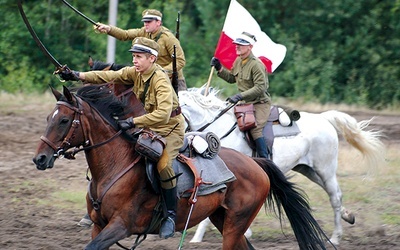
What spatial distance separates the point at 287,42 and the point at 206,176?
18962 mm

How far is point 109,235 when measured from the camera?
290 inches

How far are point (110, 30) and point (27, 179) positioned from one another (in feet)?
12.3

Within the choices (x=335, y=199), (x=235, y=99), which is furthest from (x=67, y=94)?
(x=335, y=199)

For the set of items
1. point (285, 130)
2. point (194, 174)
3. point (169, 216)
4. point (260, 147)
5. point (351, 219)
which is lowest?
point (351, 219)

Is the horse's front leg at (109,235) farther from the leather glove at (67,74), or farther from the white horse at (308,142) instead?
the white horse at (308,142)

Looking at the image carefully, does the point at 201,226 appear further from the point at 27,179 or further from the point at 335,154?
the point at 27,179

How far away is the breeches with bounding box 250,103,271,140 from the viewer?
10.8m

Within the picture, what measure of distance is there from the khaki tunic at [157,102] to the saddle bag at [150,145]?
0.32 feet

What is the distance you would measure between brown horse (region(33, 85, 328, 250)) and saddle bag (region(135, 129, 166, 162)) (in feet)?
0.74

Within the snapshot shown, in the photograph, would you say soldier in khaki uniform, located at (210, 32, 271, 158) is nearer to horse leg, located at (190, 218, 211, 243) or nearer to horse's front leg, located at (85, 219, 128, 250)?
horse leg, located at (190, 218, 211, 243)

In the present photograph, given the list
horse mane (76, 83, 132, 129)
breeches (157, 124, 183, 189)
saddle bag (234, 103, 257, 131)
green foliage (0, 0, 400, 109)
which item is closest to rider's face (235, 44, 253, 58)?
saddle bag (234, 103, 257, 131)

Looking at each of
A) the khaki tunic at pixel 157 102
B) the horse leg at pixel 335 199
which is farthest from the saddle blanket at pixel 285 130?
the khaki tunic at pixel 157 102

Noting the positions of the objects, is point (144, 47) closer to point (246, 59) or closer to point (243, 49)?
point (243, 49)

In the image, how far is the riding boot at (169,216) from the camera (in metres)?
7.77
